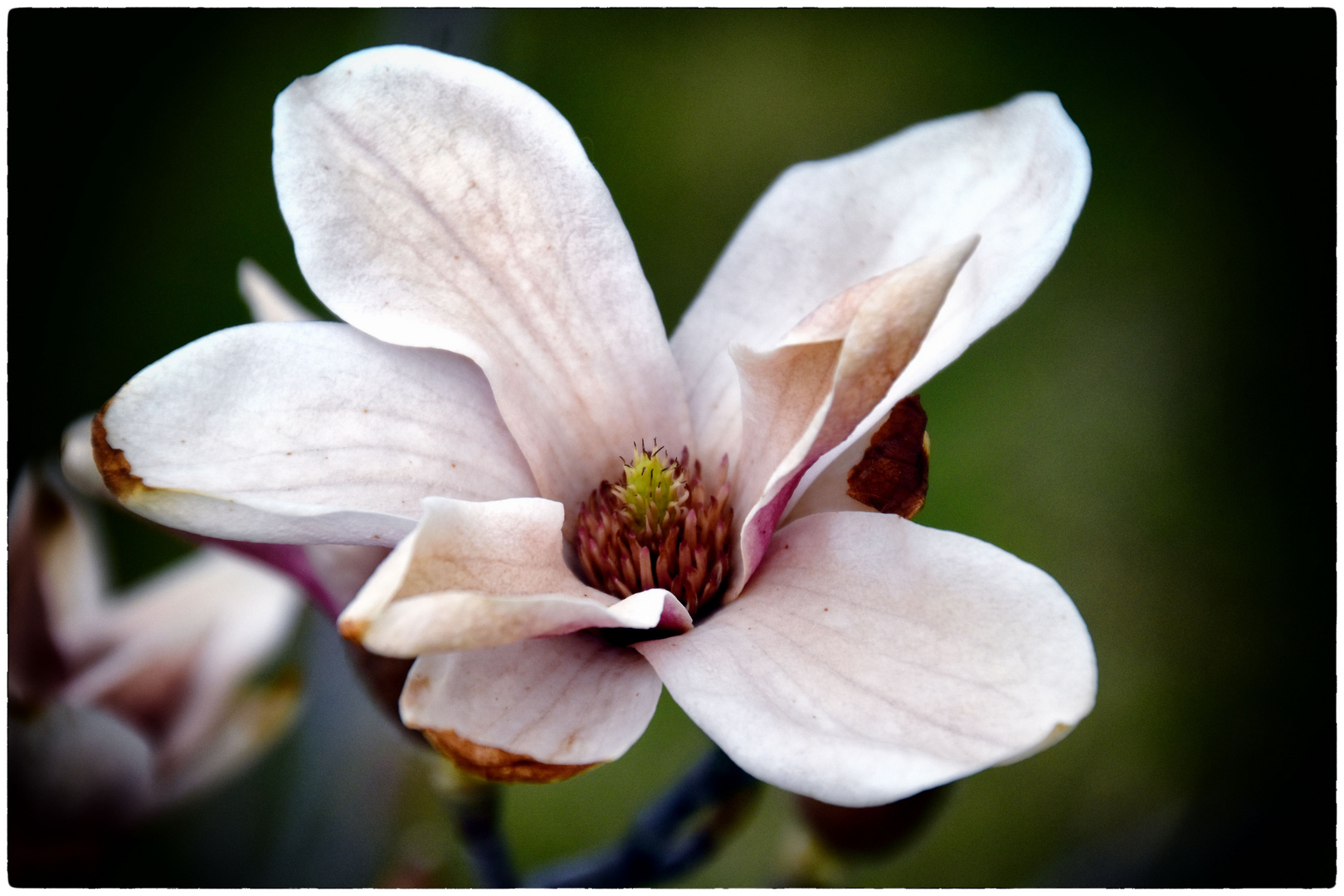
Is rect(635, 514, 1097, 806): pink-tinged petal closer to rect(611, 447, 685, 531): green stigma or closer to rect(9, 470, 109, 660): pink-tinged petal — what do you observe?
rect(611, 447, 685, 531): green stigma

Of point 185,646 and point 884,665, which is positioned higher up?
point 884,665

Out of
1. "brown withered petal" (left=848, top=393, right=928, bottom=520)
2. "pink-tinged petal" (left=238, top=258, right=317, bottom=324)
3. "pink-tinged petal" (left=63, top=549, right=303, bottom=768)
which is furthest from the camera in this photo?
"pink-tinged petal" (left=63, top=549, right=303, bottom=768)

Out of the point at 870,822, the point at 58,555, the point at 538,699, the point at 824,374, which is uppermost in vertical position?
the point at 824,374

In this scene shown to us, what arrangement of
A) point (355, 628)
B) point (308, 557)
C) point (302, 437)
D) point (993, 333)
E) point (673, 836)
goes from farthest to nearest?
point (993, 333) → point (673, 836) → point (308, 557) → point (302, 437) → point (355, 628)

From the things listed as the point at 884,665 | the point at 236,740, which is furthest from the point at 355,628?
the point at 236,740

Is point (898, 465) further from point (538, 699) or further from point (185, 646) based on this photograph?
point (185, 646)

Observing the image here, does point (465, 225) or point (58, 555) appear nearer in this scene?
point (465, 225)

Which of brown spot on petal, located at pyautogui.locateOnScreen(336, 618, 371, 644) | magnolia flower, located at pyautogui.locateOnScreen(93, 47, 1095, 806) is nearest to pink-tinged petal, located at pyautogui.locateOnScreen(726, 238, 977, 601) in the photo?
magnolia flower, located at pyautogui.locateOnScreen(93, 47, 1095, 806)

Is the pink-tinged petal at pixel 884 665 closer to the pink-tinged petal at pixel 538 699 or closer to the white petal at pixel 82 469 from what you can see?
the pink-tinged petal at pixel 538 699
